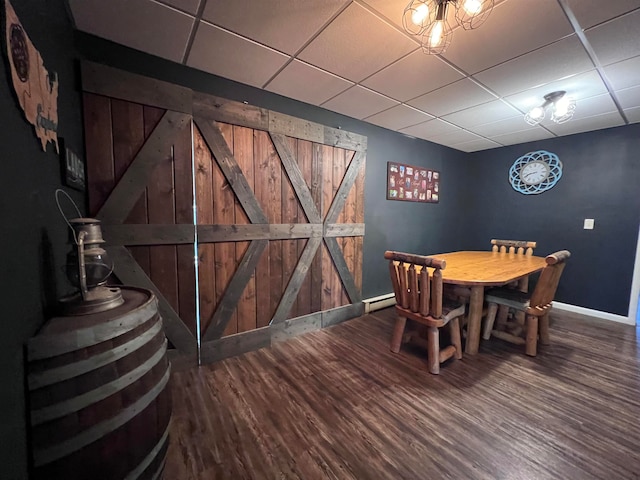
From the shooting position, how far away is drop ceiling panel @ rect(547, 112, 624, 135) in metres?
2.82

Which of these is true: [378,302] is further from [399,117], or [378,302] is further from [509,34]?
[509,34]

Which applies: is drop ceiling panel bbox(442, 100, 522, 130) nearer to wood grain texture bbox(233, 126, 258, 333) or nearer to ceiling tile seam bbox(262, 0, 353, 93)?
ceiling tile seam bbox(262, 0, 353, 93)

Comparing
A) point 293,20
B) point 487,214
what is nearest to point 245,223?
point 293,20

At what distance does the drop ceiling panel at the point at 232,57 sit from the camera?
1.63 metres

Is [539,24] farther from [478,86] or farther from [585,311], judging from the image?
[585,311]

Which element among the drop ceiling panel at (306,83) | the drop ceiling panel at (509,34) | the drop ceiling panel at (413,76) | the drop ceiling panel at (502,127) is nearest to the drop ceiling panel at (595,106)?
the drop ceiling panel at (502,127)

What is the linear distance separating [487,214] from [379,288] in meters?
2.47

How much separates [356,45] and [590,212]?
149 inches

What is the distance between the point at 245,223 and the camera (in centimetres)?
226

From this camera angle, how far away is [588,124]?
3.03 m

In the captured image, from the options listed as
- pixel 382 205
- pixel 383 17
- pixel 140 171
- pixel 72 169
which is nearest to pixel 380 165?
pixel 382 205

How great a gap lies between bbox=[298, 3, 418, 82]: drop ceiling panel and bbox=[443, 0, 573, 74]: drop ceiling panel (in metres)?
0.36

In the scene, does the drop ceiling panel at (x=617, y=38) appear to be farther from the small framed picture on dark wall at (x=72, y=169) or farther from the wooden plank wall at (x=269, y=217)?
the small framed picture on dark wall at (x=72, y=169)

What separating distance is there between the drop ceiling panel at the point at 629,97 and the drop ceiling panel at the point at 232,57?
9.78ft
